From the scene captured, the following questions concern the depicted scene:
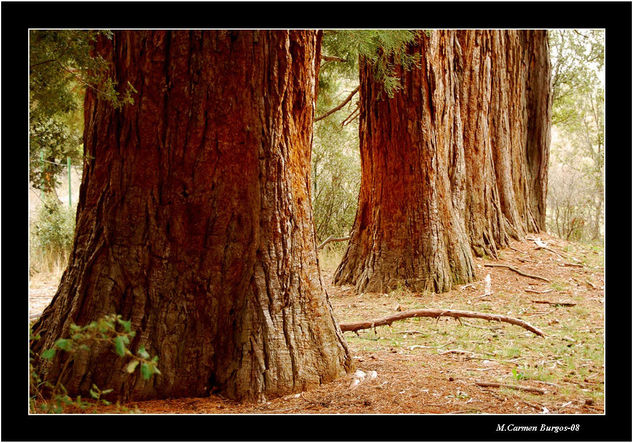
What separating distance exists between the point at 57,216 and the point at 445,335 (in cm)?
669

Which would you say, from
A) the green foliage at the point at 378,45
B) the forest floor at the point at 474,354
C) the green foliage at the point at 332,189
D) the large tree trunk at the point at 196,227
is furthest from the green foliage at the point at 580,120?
the large tree trunk at the point at 196,227

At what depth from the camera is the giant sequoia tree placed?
7.65 m

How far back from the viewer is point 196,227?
3619mm

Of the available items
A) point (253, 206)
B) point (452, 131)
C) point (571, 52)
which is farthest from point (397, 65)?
point (571, 52)

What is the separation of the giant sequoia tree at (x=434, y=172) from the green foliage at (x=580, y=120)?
210 inches

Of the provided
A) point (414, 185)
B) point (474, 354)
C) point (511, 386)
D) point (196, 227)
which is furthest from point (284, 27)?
point (414, 185)

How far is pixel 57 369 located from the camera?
143 inches

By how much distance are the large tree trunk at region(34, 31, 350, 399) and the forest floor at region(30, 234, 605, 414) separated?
256 millimetres

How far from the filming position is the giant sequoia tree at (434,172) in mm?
7648

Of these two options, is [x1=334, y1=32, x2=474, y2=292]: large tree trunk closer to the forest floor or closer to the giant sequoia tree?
the giant sequoia tree

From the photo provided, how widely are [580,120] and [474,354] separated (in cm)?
1306

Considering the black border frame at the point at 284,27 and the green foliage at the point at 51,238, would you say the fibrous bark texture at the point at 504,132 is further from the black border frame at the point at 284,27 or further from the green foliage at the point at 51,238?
the green foliage at the point at 51,238

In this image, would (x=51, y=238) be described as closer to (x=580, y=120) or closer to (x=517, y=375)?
(x=517, y=375)

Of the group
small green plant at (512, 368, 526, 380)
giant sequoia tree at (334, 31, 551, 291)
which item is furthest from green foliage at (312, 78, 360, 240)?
small green plant at (512, 368, 526, 380)
